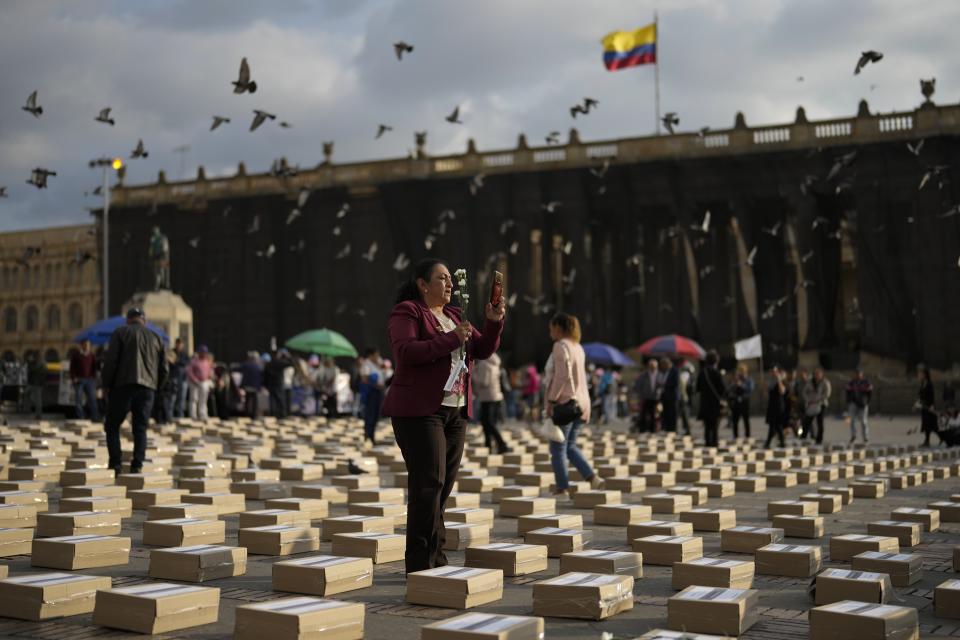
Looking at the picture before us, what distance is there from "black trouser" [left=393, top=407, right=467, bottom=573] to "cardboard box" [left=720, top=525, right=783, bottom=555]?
2.16 metres

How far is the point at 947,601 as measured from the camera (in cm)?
509

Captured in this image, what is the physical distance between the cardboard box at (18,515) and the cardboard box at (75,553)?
1.57 metres

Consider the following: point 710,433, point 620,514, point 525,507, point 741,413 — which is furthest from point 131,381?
point 741,413

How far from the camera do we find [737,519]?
Answer: 29.4ft

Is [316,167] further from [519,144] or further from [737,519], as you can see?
[737,519]

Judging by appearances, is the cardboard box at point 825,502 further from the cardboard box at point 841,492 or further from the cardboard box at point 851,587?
the cardboard box at point 851,587

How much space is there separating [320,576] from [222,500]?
3.50 meters

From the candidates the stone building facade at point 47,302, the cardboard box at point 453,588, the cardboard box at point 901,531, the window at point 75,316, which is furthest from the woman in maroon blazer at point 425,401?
the window at point 75,316

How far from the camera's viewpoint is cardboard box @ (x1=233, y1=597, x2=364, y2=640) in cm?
410

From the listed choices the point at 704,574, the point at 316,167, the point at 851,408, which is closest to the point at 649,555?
the point at 704,574

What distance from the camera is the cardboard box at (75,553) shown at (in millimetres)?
5891

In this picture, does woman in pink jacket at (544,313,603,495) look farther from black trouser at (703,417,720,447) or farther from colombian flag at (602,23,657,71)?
colombian flag at (602,23,657,71)

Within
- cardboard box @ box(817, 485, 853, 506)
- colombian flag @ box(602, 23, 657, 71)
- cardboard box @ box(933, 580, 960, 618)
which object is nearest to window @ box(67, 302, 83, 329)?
colombian flag @ box(602, 23, 657, 71)

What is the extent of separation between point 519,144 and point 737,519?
36.9 m
